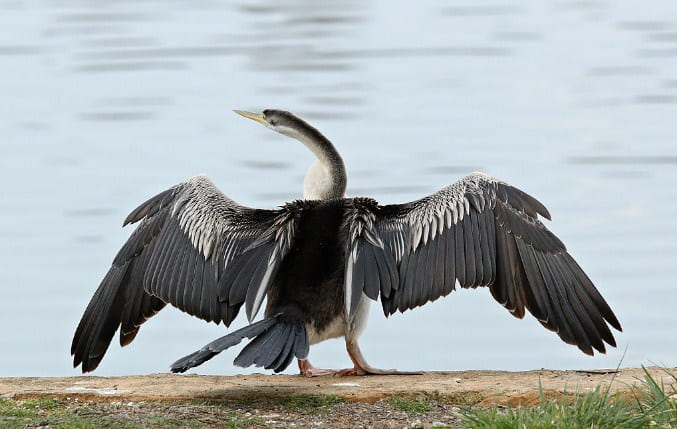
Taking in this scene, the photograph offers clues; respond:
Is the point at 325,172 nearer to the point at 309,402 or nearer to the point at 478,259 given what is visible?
the point at 478,259

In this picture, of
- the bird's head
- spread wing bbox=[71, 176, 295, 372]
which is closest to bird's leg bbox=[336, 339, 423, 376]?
spread wing bbox=[71, 176, 295, 372]

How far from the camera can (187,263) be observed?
24.5 feet

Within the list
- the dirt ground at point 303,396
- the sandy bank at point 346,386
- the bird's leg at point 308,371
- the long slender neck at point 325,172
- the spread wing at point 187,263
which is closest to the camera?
the dirt ground at point 303,396

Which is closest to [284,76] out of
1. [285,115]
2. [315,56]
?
[315,56]

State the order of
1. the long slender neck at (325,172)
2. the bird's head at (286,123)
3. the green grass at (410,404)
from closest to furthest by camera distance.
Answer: the green grass at (410,404), the long slender neck at (325,172), the bird's head at (286,123)

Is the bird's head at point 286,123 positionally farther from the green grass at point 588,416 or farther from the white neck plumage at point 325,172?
the green grass at point 588,416

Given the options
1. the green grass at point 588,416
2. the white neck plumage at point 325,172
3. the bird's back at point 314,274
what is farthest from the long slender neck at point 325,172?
the green grass at point 588,416

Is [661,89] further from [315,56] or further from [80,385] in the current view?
[80,385]

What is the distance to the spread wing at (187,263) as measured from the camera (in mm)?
7160

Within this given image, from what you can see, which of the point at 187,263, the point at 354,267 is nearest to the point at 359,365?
the point at 354,267

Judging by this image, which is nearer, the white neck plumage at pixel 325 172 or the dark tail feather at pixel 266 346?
the dark tail feather at pixel 266 346

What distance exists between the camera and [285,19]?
2514cm

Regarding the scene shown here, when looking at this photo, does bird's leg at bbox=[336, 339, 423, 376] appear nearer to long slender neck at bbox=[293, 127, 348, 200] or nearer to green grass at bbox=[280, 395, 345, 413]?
green grass at bbox=[280, 395, 345, 413]

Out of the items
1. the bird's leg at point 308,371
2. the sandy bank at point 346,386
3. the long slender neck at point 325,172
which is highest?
the long slender neck at point 325,172
